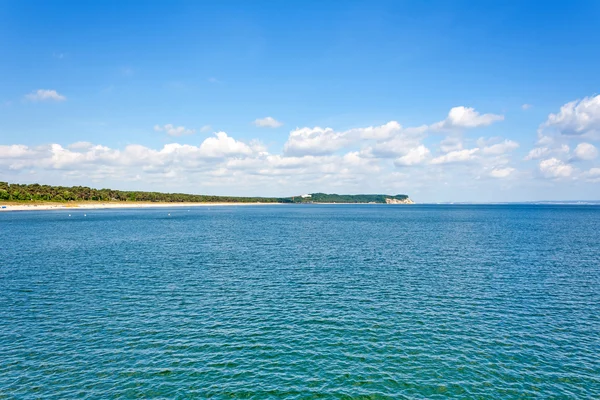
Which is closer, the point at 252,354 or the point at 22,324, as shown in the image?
the point at 252,354

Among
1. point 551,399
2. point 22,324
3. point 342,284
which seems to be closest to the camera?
point 551,399

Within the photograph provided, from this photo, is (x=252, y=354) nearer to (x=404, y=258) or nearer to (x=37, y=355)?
(x=37, y=355)

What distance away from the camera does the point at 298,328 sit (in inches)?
1410

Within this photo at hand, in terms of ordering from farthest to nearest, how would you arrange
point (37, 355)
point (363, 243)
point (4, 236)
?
point (4, 236) → point (363, 243) → point (37, 355)

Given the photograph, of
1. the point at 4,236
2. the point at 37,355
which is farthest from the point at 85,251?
the point at 37,355

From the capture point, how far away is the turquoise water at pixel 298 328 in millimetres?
25953

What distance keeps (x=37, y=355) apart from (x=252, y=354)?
736 inches

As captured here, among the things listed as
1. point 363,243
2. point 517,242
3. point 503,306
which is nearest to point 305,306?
point 503,306

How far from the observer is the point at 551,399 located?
24328 millimetres

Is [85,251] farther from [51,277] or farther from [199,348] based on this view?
[199,348]

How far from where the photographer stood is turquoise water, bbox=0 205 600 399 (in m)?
26.0

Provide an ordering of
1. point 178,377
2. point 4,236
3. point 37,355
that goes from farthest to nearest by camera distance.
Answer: point 4,236, point 37,355, point 178,377

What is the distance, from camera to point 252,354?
3030cm

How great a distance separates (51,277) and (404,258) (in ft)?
216
